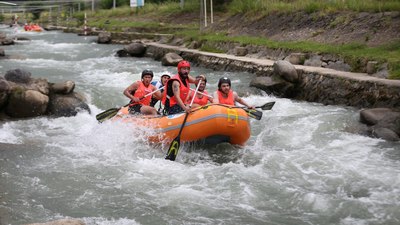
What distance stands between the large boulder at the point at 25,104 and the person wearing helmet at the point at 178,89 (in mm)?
3341

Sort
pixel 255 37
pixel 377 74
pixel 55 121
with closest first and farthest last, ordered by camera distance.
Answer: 1. pixel 55 121
2. pixel 377 74
3. pixel 255 37

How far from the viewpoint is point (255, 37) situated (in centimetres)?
1997

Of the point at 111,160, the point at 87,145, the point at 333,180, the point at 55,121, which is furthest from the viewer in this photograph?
the point at 55,121

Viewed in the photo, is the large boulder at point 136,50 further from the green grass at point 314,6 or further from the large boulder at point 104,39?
the large boulder at point 104,39

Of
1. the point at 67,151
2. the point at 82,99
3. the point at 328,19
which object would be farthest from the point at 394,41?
the point at 67,151

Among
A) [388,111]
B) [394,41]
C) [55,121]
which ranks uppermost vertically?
[394,41]

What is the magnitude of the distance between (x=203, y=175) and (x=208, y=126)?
1042 millimetres

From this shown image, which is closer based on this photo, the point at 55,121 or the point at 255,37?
the point at 55,121

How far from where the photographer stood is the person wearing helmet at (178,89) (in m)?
8.36

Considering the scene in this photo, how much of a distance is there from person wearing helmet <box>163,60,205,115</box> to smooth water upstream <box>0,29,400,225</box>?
782 mm

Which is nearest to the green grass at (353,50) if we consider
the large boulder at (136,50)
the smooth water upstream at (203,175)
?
the smooth water upstream at (203,175)

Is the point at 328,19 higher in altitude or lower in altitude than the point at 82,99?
higher

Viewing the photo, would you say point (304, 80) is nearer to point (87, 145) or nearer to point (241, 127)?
A: point (241, 127)

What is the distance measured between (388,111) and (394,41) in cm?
452
